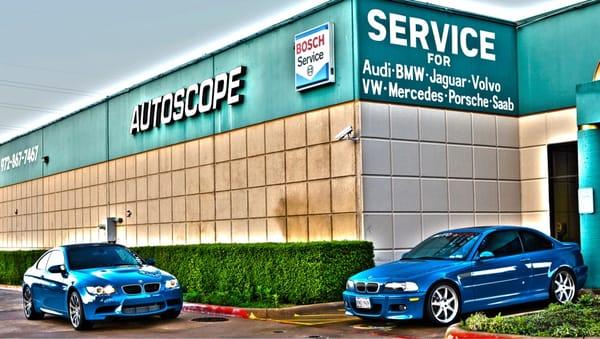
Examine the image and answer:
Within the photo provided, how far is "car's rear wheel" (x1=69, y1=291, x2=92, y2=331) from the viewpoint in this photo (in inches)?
520

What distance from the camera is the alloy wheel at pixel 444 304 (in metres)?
11.8

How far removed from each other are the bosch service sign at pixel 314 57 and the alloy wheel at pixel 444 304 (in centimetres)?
677

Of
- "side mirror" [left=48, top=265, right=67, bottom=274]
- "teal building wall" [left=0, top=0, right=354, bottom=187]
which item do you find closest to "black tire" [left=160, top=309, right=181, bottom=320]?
"side mirror" [left=48, top=265, right=67, bottom=274]

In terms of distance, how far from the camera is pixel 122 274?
1365 cm

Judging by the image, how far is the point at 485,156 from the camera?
61.5 ft

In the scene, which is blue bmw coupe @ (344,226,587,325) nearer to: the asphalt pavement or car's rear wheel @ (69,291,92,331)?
the asphalt pavement

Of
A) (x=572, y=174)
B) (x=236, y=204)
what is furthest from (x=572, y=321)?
(x=236, y=204)

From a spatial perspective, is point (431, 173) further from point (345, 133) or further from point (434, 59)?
point (434, 59)

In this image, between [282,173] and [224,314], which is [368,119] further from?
[224,314]

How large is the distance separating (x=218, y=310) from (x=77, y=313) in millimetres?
3192

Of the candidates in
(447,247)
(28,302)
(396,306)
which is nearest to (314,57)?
(447,247)

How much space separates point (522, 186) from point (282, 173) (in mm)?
5892

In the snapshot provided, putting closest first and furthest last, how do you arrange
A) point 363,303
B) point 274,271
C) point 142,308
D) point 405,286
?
1. point 405,286
2. point 363,303
3. point 142,308
4. point 274,271

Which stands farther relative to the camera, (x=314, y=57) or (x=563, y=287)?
(x=314, y=57)
